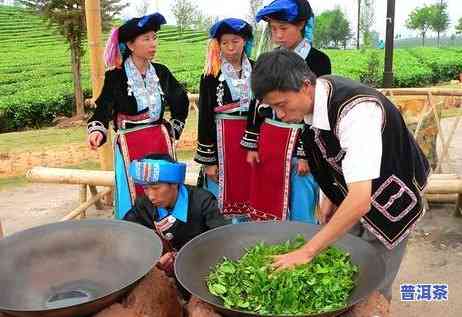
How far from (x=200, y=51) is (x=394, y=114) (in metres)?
23.7

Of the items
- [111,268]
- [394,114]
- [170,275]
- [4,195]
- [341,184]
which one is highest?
[394,114]

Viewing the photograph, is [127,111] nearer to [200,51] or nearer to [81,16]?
[81,16]

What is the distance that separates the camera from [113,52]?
9.93 ft

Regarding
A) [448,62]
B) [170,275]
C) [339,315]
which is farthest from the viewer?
[448,62]

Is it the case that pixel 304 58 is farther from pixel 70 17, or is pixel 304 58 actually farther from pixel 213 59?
pixel 70 17

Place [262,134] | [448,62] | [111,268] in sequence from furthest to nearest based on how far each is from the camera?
[448,62] < [262,134] < [111,268]

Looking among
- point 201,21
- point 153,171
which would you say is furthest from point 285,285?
point 201,21

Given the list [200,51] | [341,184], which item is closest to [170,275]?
[341,184]

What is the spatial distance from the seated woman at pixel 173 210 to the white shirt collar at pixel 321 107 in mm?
817

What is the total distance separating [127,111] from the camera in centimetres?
303

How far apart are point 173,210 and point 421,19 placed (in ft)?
164

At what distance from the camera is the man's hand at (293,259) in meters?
1.54

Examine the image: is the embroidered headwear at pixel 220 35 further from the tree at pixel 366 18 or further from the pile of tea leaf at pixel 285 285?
the tree at pixel 366 18

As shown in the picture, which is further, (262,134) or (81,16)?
(81,16)
